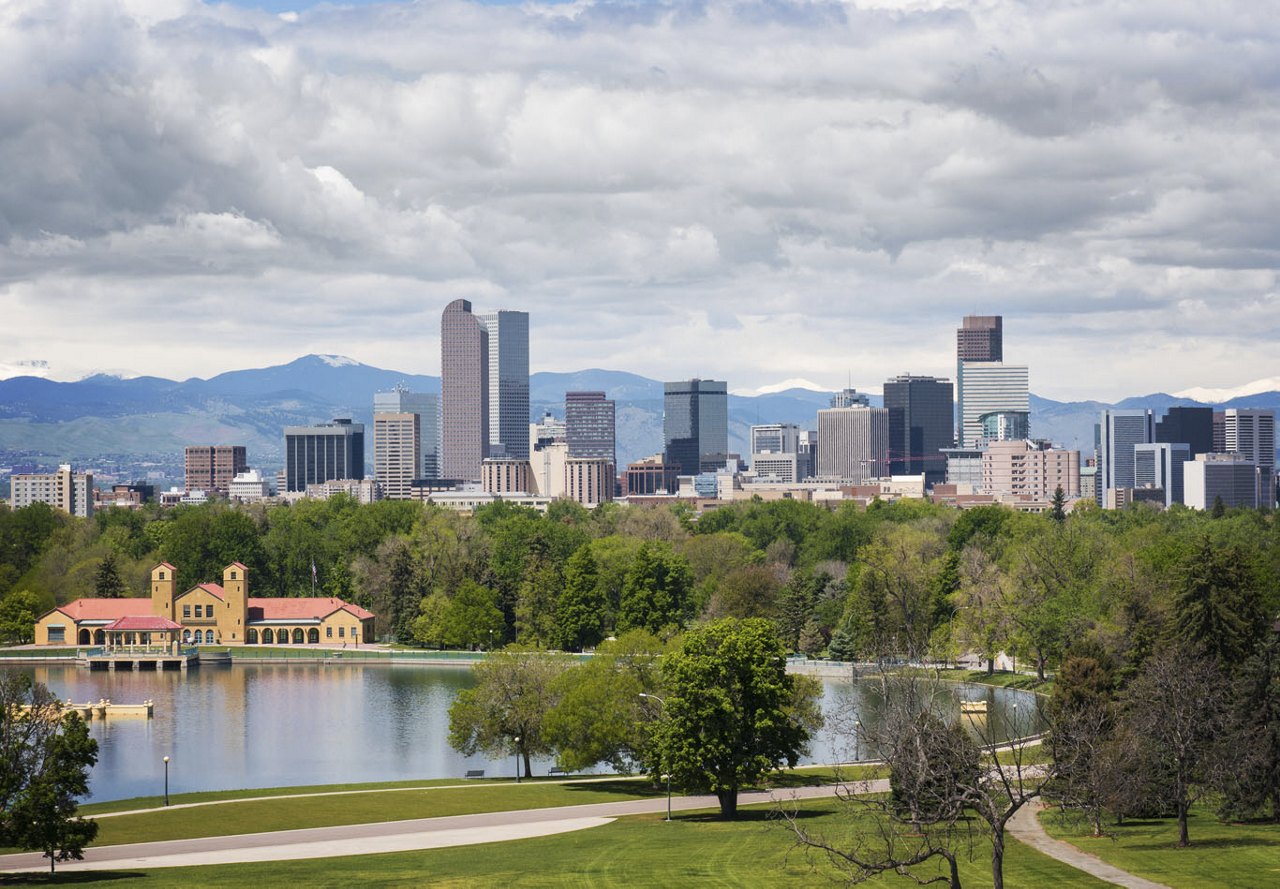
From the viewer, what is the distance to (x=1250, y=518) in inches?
6093

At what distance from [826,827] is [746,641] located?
11735 mm

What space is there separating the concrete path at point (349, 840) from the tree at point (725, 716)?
2.22 metres

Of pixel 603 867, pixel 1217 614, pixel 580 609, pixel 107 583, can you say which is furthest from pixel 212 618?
pixel 603 867

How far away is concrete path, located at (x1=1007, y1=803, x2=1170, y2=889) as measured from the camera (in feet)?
141

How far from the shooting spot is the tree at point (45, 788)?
47156 mm

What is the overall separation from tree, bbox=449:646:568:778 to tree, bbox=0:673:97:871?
82.8 ft

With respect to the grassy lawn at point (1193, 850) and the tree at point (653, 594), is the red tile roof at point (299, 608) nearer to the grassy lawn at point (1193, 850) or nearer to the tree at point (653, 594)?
the tree at point (653, 594)

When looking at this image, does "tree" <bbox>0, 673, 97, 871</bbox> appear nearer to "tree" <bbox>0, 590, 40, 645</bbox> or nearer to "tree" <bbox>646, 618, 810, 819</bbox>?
"tree" <bbox>646, 618, 810, 819</bbox>

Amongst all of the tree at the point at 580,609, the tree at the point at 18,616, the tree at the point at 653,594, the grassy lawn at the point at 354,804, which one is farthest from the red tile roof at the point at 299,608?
the grassy lawn at the point at 354,804

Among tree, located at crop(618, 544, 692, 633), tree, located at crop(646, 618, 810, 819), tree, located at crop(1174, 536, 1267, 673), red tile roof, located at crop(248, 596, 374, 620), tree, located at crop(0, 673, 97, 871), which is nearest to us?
tree, located at crop(0, 673, 97, 871)

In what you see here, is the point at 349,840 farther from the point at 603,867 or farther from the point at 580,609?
the point at 580,609

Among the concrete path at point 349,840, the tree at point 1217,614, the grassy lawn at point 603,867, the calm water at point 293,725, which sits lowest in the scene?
the calm water at point 293,725

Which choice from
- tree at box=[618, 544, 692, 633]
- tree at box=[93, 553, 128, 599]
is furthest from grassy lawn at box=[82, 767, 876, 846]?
tree at box=[93, 553, 128, 599]

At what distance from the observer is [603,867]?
4656 centimetres
